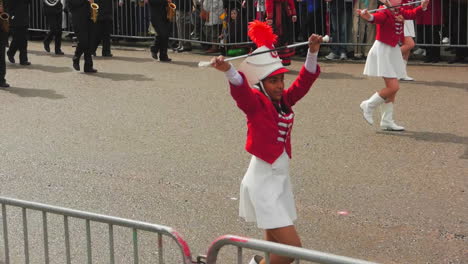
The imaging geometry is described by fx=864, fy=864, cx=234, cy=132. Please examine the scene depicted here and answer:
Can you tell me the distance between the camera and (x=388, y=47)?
1040 cm

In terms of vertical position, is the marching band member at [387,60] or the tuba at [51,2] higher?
the tuba at [51,2]

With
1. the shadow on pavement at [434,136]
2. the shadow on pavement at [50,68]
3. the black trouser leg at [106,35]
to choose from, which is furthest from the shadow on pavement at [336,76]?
the black trouser leg at [106,35]

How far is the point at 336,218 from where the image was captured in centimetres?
717

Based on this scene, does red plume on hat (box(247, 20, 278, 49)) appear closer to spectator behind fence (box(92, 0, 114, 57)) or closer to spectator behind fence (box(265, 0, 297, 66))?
spectator behind fence (box(265, 0, 297, 66))

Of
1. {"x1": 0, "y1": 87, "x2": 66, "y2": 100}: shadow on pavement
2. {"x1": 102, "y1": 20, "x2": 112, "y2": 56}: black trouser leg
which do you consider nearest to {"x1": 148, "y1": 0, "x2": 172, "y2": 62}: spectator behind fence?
{"x1": 102, "y1": 20, "x2": 112, "y2": 56}: black trouser leg

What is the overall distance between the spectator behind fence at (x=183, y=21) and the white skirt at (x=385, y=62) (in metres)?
7.69

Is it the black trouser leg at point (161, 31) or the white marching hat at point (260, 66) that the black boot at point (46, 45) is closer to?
the black trouser leg at point (161, 31)

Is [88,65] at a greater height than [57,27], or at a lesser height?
lesser

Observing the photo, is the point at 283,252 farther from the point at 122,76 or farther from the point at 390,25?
the point at 122,76

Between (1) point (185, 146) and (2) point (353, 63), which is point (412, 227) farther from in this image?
(2) point (353, 63)

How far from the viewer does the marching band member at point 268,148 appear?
17.3 feet

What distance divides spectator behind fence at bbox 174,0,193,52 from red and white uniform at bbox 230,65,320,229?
40.5 feet

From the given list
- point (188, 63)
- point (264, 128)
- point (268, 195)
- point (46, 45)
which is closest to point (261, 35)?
point (264, 128)

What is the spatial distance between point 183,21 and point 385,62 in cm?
802
